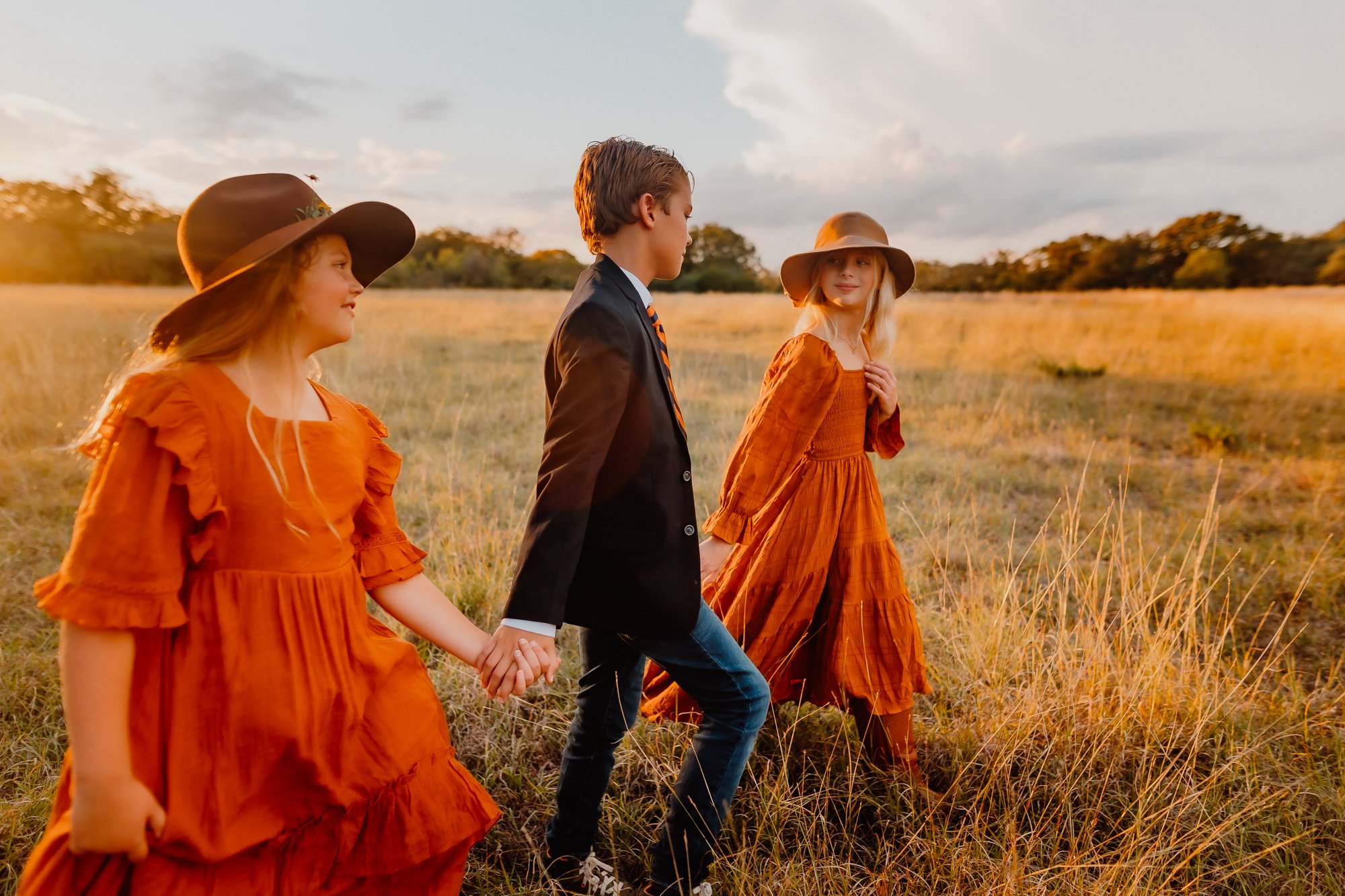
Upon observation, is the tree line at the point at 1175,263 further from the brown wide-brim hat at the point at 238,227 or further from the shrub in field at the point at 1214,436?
the brown wide-brim hat at the point at 238,227

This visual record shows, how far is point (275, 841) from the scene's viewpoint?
1238mm

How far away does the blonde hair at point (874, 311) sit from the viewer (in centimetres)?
242

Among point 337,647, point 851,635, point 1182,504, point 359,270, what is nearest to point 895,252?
point 851,635

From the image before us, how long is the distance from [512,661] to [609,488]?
449mm

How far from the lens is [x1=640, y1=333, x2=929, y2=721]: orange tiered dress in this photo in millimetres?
2203

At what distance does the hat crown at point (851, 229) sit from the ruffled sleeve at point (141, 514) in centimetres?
197

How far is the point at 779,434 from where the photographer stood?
2213 millimetres

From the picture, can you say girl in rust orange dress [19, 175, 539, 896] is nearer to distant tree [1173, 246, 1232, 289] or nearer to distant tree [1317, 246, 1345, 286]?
distant tree [1317, 246, 1345, 286]

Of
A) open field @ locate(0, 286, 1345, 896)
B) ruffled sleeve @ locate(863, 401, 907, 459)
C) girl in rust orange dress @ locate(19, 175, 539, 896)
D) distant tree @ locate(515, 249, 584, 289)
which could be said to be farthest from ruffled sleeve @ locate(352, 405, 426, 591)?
distant tree @ locate(515, 249, 584, 289)

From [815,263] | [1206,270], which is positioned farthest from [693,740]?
[1206,270]

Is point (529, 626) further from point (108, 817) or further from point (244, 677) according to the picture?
point (108, 817)

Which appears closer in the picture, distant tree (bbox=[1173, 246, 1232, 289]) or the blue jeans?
the blue jeans

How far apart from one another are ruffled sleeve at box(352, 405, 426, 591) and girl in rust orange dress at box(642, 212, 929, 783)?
94 cm

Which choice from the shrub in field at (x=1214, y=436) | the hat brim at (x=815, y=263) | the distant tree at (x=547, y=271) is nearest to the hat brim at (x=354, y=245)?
the hat brim at (x=815, y=263)
